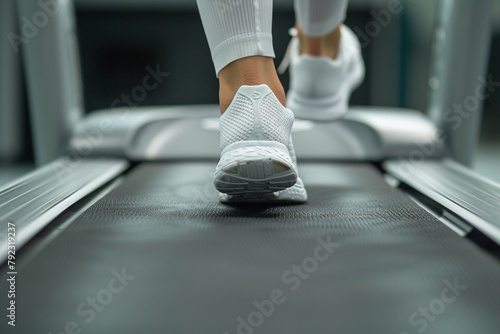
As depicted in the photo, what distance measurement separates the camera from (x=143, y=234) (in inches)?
28.9

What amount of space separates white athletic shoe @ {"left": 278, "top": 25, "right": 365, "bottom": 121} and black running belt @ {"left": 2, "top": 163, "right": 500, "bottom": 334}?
44cm

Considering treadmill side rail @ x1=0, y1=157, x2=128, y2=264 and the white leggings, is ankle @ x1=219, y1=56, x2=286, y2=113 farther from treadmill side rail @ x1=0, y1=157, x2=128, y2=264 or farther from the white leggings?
treadmill side rail @ x1=0, y1=157, x2=128, y2=264

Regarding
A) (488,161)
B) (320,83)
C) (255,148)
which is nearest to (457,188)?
(320,83)

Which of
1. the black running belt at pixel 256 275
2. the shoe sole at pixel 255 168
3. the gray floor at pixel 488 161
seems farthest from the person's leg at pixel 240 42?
the gray floor at pixel 488 161

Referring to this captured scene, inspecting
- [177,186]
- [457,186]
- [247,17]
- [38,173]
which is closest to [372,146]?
[457,186]

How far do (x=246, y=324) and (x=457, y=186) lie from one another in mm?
793

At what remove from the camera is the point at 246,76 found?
0.83 metres

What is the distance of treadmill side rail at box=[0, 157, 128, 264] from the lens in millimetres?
777

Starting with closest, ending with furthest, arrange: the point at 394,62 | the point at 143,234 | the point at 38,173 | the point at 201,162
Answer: the point at 143,234 → the point at 38,173 → the point at 201,162 → the point at 394,62

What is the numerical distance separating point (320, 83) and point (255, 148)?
Result: 0.51m

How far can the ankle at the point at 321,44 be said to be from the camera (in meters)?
1.19

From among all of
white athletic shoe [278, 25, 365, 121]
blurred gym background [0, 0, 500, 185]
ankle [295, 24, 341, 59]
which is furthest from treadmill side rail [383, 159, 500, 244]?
blurred gym background [0, 0, 500, 185]

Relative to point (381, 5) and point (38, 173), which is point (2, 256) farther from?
point (381, 5)

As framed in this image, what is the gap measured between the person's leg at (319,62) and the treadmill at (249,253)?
0.18 metres
